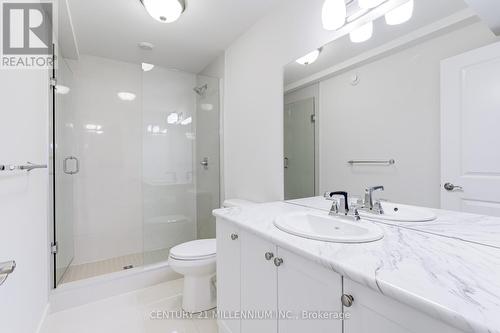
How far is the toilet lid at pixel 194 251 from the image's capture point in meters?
1.79

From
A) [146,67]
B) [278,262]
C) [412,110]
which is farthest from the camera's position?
[146,67]

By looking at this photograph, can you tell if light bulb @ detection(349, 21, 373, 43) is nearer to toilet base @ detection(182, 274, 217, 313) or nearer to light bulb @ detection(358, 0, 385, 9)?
light bulb @ detection(358, 0, 385, 9)

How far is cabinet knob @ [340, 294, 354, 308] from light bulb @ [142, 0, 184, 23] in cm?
199

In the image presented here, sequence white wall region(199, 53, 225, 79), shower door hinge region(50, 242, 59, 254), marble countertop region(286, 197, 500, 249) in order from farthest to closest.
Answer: white wall region(199, 53, 225, 79) < shower door hinge region(50, 242, 59, 254) < marble countertop region(286, 197, 500, 249)

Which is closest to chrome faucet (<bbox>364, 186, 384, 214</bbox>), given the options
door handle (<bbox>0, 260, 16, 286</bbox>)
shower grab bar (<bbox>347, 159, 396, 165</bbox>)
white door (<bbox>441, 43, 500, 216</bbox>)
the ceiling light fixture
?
shower grab bar (<bbox>347, 159, 396, 165</bbox>)

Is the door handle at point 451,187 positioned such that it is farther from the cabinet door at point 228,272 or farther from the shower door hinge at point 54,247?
the shower door hinge at point 54,247

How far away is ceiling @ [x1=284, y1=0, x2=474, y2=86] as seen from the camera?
105 centimetres

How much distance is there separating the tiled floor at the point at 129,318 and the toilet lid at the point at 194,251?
430 millimetres

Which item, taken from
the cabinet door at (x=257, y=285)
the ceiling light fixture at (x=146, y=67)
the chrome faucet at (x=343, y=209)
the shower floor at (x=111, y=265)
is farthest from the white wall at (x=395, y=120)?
the ceiling light fixture at (x=146, y=67)

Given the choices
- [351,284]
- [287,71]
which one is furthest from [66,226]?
[351,284]

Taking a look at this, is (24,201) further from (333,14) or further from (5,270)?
(333,14)

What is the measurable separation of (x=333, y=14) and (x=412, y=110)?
30.5 inches

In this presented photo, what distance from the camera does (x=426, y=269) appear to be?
67 centimetres

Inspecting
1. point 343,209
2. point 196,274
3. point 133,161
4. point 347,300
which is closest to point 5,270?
point 347,300
